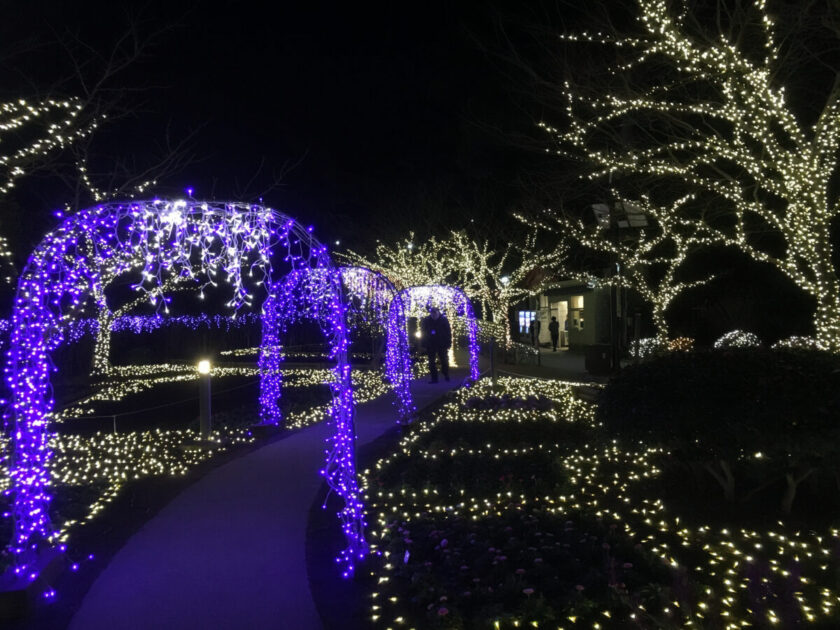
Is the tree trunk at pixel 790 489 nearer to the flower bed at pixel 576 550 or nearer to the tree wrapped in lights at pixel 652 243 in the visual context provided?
the flower bed at pixel 576 550

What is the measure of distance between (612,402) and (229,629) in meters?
3.31

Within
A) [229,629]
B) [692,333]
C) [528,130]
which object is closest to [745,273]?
[692,333]

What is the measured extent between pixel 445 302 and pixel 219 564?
15345mm

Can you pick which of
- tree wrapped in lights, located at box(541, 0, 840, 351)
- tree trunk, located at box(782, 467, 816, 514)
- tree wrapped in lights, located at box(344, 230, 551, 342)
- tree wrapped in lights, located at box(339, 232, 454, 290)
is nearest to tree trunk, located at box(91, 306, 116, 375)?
tree wrapped in lights, located at box(339, 232, 454, 290)

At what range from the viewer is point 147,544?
17.9 ft

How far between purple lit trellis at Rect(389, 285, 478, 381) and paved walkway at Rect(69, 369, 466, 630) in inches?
261

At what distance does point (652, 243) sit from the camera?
1722cm

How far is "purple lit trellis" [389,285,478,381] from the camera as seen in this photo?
14.2 m

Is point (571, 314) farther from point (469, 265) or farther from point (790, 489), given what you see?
point (790, 489)

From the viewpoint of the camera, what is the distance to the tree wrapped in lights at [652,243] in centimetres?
1507

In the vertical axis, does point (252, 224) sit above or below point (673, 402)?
above

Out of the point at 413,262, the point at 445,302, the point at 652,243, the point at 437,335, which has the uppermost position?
the point at 413,262

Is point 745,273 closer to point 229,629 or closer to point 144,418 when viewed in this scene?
point 144,418

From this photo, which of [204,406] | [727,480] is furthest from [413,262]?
[727,480]
